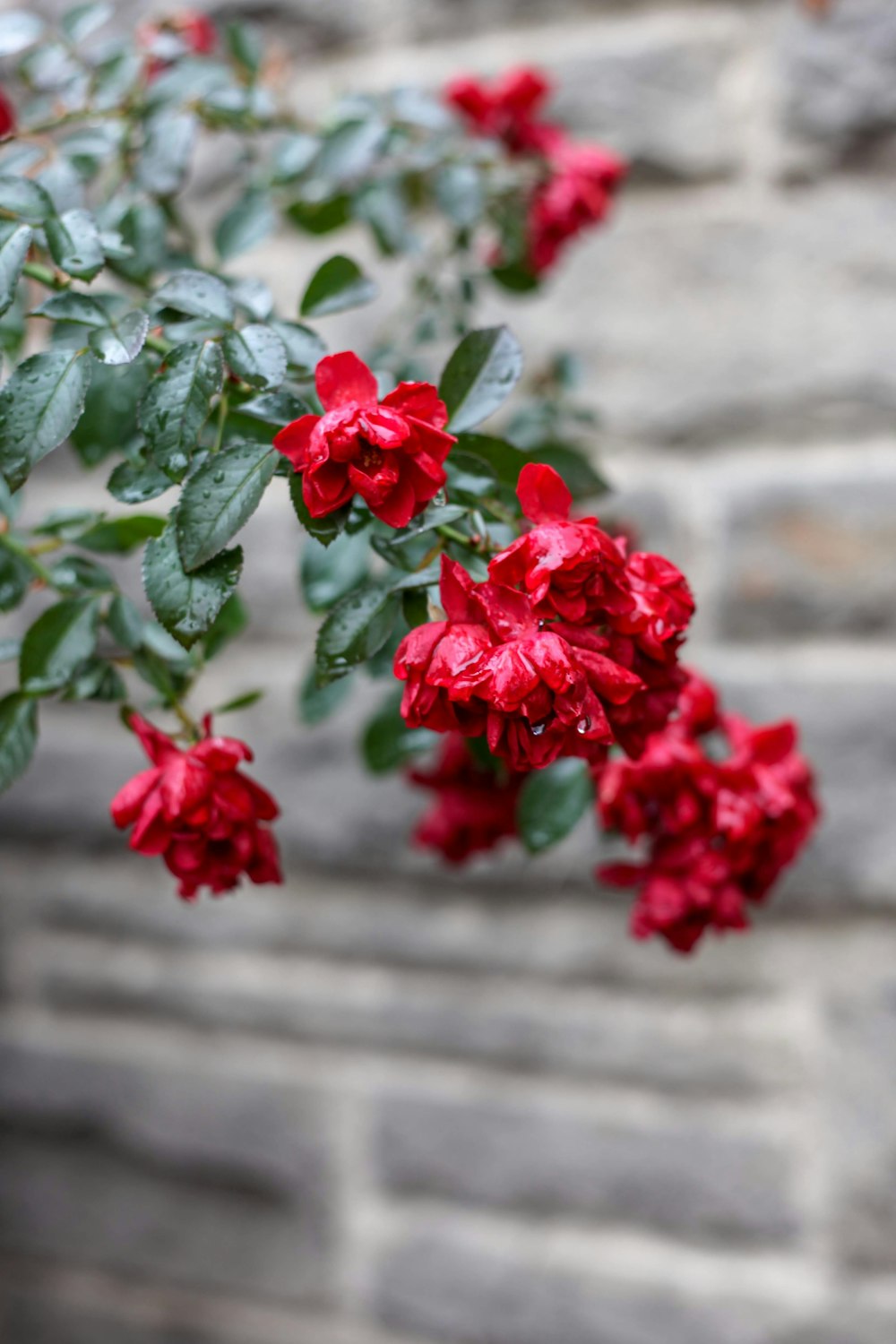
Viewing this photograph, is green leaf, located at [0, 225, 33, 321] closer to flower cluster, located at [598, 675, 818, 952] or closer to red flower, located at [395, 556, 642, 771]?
red flower, located at [395, 556, 642, 771]

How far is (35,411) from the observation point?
402mm

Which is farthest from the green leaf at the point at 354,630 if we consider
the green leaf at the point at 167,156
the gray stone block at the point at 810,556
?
the gray stone block at the point at 810,556

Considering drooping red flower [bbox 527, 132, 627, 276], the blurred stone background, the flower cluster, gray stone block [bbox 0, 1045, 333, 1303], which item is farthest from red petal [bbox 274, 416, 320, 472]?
gray stone block [bbox 0, 1045, 333, 1303]

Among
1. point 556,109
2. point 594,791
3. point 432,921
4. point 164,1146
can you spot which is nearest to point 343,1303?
point 164,1146

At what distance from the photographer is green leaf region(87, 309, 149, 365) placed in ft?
1.31

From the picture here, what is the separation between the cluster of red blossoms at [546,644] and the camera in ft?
1.14

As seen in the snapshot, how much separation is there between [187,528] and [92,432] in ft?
0.69

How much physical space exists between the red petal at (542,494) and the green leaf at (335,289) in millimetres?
181

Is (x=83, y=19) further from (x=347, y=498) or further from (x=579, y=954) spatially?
(x=579, y=954)

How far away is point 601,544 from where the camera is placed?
14.4 inches

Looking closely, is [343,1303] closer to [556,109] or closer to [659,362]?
[659,362]

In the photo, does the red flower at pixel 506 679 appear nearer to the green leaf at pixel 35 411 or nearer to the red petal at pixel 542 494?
the red petal at pixel 542 494

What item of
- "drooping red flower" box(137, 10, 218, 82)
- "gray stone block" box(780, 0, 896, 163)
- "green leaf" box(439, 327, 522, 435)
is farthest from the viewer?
"gray stone block" box(780, 0, 896, 163)

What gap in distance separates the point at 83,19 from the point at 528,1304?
1.06 metres
